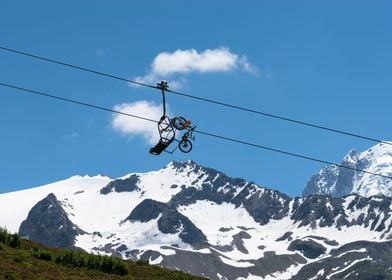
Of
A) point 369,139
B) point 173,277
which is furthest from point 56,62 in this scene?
point 173,277

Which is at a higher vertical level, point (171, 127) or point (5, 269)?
point (171, 127)

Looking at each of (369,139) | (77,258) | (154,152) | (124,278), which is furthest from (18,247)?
(369,139)

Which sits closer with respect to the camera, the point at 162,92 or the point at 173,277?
the point at 162,92

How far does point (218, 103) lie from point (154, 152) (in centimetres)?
425

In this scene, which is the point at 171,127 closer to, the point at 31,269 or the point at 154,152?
the point at 154,152

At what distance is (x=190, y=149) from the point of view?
3622cm

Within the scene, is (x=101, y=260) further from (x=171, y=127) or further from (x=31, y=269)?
(x=171, y=127)

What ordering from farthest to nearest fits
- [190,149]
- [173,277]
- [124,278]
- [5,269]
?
[173,277], [124,278], [5,269], [190,149]

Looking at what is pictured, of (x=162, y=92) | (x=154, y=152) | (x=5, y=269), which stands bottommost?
(x=5, y=269)

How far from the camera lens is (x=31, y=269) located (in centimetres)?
5956

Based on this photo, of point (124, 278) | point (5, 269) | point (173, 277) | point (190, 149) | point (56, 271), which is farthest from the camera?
point (173, 277)

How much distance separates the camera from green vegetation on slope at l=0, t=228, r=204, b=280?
59.3 meters

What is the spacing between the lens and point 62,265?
220ft

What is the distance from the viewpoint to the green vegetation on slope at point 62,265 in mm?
59281
